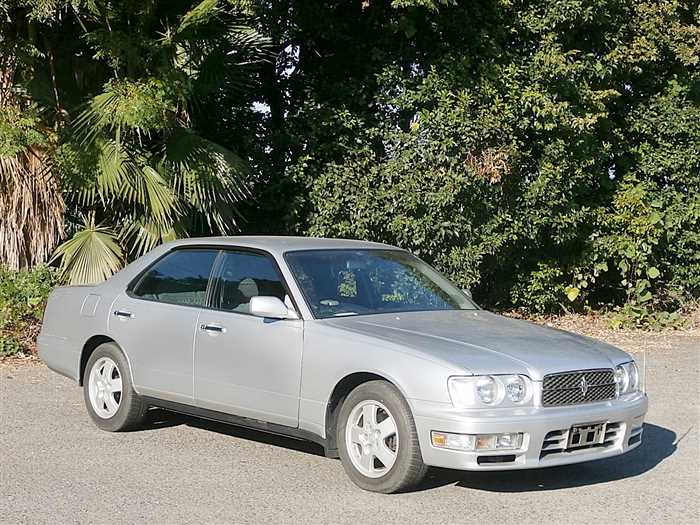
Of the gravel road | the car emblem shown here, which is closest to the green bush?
the gravel road

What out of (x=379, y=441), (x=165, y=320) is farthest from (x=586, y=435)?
(x=165, y=320)

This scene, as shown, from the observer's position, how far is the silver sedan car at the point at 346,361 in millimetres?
5797

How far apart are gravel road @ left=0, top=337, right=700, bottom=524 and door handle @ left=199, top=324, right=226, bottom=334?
88cm

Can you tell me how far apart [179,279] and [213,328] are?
767mm

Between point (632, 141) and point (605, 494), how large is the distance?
10516 millimetres

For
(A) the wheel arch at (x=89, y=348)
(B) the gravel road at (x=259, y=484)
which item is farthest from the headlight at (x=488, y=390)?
(A) the wheel arch at (x=89, y=348)

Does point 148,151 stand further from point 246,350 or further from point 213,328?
point 246,350

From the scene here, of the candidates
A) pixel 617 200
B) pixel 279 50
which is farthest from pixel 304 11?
pixel 617 200

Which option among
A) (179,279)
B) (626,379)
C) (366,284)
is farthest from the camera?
(179,279)

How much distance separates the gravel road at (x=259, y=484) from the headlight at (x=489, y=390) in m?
0.64

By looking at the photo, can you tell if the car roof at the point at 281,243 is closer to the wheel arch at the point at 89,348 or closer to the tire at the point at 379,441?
the wheel arch at the point at 89,348

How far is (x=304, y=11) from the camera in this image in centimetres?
1329

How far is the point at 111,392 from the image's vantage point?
7805 mm

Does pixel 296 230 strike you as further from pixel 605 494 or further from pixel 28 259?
pixel 605 494
